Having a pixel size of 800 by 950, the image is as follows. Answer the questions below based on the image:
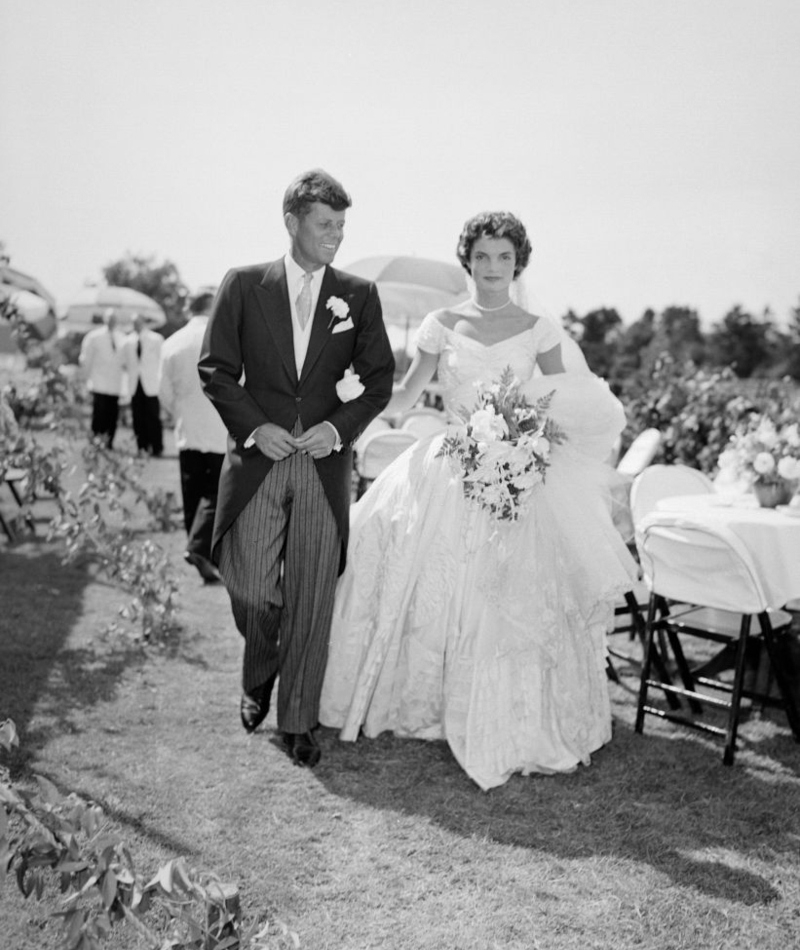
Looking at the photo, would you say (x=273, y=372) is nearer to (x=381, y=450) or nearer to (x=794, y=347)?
(x=381, y=450)

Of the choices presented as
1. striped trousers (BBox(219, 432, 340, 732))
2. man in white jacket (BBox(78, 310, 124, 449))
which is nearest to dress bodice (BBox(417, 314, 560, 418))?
striped trousers (BBox(219, 432, 340, 732))

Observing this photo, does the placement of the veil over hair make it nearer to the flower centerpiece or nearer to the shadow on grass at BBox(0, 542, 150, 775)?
the flower centerpiece

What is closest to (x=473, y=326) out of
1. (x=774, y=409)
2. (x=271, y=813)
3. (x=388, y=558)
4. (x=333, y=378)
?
(x=333, y=378)

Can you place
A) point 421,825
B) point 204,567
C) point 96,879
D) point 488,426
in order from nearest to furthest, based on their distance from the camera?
point 96,879
point 421,825
point 488,426
point 204,567

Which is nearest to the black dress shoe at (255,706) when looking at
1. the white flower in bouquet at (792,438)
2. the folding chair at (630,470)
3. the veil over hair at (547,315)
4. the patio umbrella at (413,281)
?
the veil over hair at (547,315)

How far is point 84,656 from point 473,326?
2.67 meters

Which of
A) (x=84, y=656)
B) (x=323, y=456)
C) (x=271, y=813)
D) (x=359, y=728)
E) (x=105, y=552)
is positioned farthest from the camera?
(x=105, y=552)

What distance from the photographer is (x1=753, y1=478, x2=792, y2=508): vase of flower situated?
4.42m

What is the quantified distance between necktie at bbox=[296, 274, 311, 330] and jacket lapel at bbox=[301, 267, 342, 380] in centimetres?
4

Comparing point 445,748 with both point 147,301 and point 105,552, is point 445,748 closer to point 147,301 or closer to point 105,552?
point 105,552

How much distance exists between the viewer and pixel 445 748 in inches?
160

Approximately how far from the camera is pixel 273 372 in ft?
12.7

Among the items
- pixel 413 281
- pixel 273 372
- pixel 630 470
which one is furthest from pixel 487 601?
pixel 413 281

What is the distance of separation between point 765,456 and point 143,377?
425 inches
